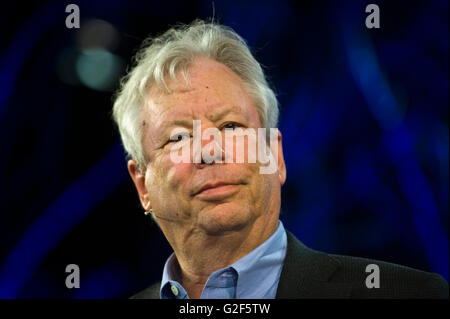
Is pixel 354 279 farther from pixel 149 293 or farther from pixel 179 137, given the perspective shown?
pixel 149 293

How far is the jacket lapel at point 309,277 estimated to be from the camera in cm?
209

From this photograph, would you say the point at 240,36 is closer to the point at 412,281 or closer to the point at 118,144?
the point at 118,144

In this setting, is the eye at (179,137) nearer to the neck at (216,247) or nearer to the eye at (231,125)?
the eye at (231,125)

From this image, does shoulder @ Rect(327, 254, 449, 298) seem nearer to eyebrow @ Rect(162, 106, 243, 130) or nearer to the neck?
the neck

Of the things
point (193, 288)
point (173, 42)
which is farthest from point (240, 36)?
point (193, 288)

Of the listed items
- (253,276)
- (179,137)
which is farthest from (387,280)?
(179,137)

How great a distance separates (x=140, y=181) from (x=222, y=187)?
1.81 feet

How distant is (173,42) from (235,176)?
71 centimetres

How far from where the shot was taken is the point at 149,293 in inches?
103

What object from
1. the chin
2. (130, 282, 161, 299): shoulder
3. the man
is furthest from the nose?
(130, 282, 161, 299): shoulder

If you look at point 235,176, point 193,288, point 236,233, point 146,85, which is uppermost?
point 146,85

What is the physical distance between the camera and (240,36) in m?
2.52

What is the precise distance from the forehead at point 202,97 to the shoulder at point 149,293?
817 millimetres

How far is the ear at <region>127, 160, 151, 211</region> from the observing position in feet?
8.13
